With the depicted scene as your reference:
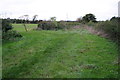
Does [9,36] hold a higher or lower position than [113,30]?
lower

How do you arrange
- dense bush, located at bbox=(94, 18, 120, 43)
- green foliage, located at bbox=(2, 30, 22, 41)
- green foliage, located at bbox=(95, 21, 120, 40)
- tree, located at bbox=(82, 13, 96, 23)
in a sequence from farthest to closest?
tree, located at bbox=(82, 13, 96, 23)
green foliage, located at bbox=(2, 30, 22, 41)
green foliage, located at bbox=(95, 21, 120, 40)
dense bush, located at bbox=(94, 18, 120, 43)

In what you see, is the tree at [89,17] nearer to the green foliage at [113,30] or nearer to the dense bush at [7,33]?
the green foliage at [113,30]

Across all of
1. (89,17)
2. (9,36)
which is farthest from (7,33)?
(89,17)

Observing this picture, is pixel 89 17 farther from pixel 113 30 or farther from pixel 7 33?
pixel 7 33

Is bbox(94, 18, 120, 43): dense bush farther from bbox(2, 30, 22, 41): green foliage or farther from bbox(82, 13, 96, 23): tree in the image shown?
bbox(82, 13, 96, 23): tree

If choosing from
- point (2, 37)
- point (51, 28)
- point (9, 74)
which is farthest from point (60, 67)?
point (51, 28)

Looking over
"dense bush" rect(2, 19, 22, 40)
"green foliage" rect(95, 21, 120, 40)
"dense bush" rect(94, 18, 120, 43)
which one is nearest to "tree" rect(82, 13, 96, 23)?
"green foliage" rect(95, 21, 120, 40)

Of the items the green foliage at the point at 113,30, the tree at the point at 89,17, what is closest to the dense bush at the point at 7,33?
the green foliage at the point at 113,30

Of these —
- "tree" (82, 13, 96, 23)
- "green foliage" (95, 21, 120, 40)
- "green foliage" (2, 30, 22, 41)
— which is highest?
"tree" (82, 13, 96, 23)

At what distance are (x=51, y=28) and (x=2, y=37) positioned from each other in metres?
19.2

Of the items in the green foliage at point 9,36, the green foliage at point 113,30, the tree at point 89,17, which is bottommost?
the green foliage at point 9,36

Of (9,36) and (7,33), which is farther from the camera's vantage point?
(9,36)

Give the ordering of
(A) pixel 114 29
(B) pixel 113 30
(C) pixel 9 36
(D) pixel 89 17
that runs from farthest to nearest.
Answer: (D) pixel 89 17 → (C) pixel 9 36 → (B) pixel 113 30 → (A) pixel 114 29

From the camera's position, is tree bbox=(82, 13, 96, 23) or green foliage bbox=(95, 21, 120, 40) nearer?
green foliage bbox=(95, 21, 120, 40)
